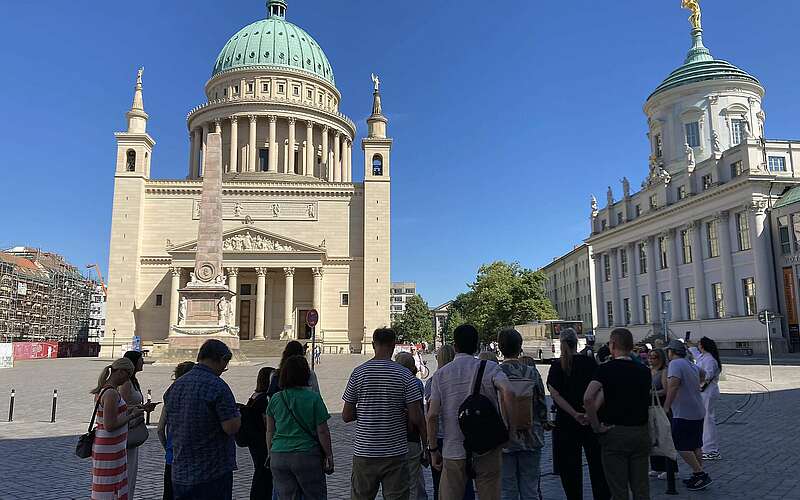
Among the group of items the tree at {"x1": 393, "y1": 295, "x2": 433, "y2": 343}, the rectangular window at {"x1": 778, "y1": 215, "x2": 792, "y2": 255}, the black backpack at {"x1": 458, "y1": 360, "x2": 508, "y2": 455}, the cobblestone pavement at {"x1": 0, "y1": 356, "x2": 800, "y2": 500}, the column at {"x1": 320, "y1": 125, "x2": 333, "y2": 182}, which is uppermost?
the column at {"x1": 320, "y1": 125, "x2": 333, "y2": 182}

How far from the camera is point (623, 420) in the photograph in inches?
223

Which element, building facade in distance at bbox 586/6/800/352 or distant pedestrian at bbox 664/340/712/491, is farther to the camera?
building facade in distance at bbox 586/6/800/352

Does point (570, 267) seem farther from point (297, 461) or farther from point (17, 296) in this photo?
point (297, 461)

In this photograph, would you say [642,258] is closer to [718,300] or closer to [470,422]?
[718,300]

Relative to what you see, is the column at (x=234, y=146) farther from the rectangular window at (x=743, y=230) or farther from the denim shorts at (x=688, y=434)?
the denim shorts at (x=688, y=434)

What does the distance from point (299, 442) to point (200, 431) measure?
807 millimetres

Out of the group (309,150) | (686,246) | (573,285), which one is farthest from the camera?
(573,285)

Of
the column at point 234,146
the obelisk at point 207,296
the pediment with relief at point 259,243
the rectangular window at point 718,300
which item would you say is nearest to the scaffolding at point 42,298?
the pediment with relief at point 259,243

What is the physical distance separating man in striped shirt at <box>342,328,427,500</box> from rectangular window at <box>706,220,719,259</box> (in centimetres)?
4642

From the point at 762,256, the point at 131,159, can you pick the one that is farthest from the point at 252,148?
the point at 762,256

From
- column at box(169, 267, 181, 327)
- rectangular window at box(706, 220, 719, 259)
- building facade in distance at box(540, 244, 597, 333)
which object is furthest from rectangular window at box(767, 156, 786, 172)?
column at box(169, 267, 181, 327)

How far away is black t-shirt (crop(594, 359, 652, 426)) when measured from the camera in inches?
223

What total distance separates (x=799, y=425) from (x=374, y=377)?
11264 mm

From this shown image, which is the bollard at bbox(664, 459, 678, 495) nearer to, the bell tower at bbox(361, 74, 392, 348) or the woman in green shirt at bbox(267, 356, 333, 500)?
the woman in green shirt at bbox(267, 356, 333, 500)
